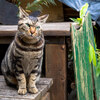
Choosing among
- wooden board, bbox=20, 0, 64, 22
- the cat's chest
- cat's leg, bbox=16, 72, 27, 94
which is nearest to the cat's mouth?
the cat's chest

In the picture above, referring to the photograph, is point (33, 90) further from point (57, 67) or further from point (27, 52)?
point (57, 67)

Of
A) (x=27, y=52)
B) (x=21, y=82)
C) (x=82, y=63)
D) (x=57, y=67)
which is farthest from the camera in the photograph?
(x=57, y=67)

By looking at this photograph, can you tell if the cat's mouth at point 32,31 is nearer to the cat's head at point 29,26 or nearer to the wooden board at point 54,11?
the cat's head at point 29,26

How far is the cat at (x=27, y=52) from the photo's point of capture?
2.52 m

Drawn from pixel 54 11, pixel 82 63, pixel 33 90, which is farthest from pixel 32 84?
pixel 54 11

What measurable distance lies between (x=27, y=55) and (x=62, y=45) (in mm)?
906

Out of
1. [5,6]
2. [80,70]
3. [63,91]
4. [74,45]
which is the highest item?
[5,6]

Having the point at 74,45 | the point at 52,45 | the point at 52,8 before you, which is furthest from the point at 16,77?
the point at 52,8

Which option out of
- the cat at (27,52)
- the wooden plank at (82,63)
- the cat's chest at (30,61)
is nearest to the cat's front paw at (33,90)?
the cat at (27,52)

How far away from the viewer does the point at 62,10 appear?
5.51 meters

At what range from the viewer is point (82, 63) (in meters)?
1.95

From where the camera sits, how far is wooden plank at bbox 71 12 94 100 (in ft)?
5.96

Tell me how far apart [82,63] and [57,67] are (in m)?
1.55

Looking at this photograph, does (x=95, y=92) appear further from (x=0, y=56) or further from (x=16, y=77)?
(x=0, y=56)
